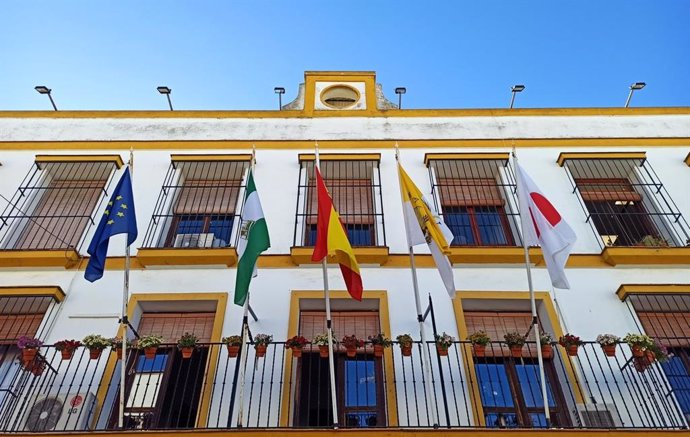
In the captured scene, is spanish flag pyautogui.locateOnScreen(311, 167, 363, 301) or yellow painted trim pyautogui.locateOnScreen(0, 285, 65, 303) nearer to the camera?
spanish flag pyautogui.locateOnScreen(311, 167, 363, 301)

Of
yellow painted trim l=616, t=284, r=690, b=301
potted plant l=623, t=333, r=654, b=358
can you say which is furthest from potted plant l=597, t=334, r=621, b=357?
yellow painted trim l=616, t=284, r=690, b=301

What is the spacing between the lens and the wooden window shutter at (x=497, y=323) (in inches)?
314

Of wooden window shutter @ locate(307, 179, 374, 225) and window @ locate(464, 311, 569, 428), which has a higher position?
wooden window shutter @ locate(307, 179, 374, 225)

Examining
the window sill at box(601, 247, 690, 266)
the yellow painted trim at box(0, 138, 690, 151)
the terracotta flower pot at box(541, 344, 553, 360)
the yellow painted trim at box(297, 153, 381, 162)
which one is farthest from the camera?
the yellow painted trim at box(0, 138, 690, 151)

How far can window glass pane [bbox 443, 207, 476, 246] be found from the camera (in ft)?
31.1

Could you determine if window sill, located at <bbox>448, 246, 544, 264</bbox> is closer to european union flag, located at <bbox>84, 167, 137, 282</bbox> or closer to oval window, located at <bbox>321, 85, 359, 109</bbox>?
european union flag, located at <bbox>84, 167, 137, 282</bbox>

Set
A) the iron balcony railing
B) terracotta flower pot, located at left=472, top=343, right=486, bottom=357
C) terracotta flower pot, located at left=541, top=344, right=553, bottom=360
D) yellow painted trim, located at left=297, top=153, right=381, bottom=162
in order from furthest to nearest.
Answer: yellow painted trim, located at left=297, top=153, right=381, bottom=162, terracotta flower pot, located at left=541, top=344, right=553, bottom=360, terracotta flower pot, located at left=472, top=343, right=486, bottom=357, the iron balcony railing

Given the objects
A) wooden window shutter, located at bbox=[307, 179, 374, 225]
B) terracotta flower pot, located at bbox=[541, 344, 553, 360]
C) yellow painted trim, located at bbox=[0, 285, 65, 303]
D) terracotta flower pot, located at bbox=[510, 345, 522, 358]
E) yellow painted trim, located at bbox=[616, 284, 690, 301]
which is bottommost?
terracotta flower pot, located at bbox=[510, 345, 522, 358]

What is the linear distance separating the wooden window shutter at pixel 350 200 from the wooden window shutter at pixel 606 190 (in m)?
3.73

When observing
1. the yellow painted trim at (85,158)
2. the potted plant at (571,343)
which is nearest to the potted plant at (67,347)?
the yellow painted trim at (85,158)

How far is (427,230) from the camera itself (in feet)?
25.1

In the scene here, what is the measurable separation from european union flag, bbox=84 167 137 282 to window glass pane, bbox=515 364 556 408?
17.7 ft

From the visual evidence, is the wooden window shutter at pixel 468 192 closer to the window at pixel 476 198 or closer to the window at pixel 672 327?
the window at pixel 476 198

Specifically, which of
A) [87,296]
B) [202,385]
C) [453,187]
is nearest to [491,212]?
[453,187]
